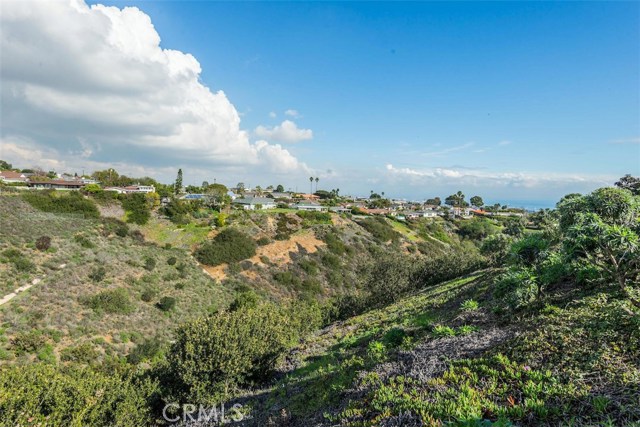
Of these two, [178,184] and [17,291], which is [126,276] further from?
[178,184]

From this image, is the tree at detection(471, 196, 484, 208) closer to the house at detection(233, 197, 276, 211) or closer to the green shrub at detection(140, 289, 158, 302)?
the house at detection(233, 197, 276, 211)

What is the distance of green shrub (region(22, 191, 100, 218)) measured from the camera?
153 feet

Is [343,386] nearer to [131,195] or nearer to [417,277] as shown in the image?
[417,277]

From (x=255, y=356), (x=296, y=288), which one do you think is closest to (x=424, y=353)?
(x=255, y=356)

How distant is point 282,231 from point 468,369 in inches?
2249

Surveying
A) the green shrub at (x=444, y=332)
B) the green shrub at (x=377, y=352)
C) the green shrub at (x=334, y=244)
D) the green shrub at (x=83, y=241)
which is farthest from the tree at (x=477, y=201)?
the green shrub at (x=444, y=332)

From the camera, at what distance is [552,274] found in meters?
9.66

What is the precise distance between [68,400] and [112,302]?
21.4 metres

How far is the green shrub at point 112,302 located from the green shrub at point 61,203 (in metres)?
25.1

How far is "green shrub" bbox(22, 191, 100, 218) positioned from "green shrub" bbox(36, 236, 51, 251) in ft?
42.9

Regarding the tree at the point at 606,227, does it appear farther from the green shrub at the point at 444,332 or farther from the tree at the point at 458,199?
the tree at the point at 458,199

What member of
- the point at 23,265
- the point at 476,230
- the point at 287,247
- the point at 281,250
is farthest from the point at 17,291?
the point at 476,230

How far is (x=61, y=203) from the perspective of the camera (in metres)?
48.5

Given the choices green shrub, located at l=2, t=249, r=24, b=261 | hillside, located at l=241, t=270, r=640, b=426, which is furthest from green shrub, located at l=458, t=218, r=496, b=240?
green shrub, located at l=2, t=249, r=24, b=261
